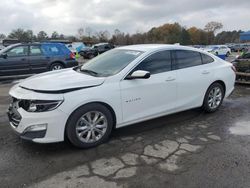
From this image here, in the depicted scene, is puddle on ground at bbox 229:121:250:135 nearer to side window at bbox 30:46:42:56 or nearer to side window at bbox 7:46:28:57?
side window at bbox 30:46:42:56

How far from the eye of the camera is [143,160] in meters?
3.62

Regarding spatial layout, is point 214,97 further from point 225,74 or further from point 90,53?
point 90,53

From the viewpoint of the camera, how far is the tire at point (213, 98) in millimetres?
5598

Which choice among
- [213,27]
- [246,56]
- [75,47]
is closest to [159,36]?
[213,27]

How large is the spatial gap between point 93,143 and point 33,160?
36.0 inches

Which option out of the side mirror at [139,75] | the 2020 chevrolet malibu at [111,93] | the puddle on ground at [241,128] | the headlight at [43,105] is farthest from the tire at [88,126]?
→ the puddle on ground at [241,128]

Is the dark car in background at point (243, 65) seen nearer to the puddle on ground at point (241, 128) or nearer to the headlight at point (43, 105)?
the puddle on ground at point (241, 128)

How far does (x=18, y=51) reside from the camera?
35.7 ft

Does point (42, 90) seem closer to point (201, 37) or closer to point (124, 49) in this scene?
point (124, 49)

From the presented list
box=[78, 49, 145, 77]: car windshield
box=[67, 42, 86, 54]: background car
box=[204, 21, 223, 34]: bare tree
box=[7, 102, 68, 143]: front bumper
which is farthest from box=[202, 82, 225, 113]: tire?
box=[204, 21, 223, 34]: bare tree

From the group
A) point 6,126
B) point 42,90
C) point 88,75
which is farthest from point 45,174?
point 6,126

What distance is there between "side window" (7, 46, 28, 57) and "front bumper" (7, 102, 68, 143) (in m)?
7.91

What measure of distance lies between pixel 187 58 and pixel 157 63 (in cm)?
85

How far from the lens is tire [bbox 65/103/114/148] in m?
3.79
